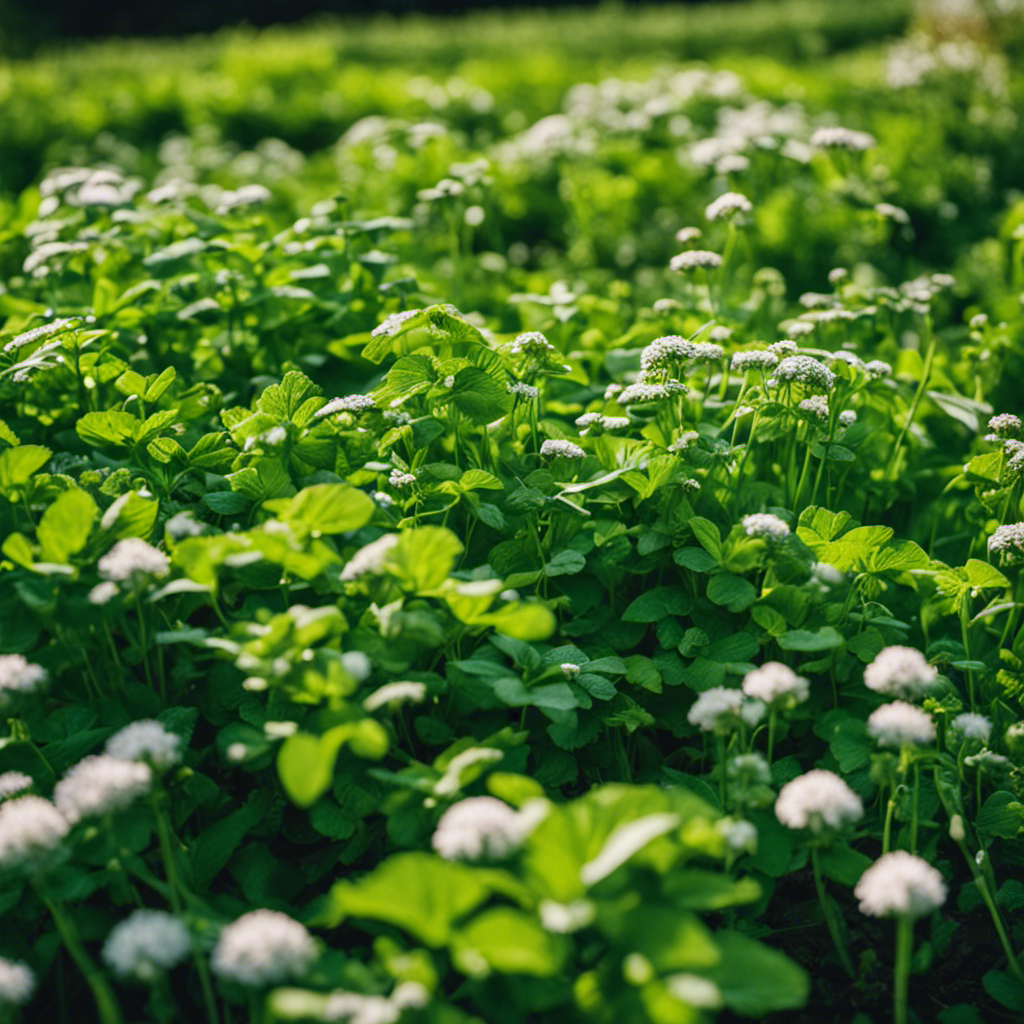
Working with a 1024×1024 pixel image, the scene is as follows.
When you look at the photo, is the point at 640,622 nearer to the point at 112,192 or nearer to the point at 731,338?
the point at 731,338

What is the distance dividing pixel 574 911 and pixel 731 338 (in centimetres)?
228

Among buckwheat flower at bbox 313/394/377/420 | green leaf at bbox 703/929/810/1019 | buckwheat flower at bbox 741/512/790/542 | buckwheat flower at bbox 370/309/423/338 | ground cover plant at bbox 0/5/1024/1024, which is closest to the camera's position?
green leaf at bbox 703/929/810/1019

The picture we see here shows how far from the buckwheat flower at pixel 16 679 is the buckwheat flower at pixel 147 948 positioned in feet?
1.58

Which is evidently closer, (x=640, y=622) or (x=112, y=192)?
(x=640, y=622)

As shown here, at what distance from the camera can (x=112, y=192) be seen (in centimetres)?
334

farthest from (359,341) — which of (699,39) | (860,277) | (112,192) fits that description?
(699,39)

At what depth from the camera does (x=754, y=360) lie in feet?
7.76

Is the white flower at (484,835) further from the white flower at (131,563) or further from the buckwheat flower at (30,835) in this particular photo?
the white flower at (131,563)

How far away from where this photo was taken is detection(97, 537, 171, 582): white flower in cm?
172

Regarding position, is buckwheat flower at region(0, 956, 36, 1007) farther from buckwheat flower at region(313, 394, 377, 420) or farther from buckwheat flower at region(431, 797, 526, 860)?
buckwheat flower at region(313, 394, 377, 420)

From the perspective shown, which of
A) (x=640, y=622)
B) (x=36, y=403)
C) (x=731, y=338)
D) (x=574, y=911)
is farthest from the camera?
(x=731, y=338)

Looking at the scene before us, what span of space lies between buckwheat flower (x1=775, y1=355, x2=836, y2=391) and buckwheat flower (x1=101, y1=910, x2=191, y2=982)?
169cm

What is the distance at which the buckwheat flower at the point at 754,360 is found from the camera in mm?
2361

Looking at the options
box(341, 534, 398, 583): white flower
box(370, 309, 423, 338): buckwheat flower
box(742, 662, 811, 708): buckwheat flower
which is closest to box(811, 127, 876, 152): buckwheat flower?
box(370, 309, 423, 338): buckwheat flower
